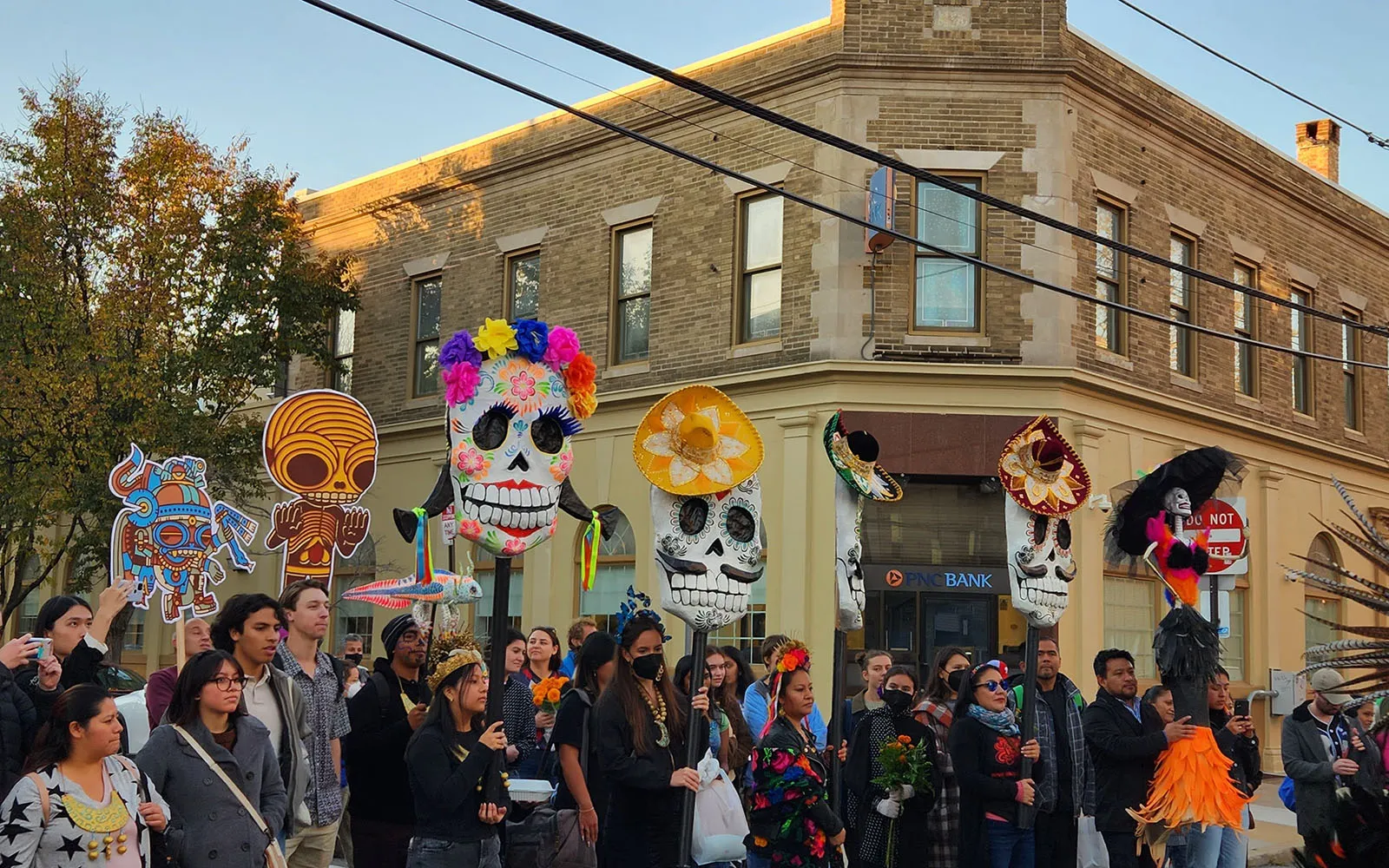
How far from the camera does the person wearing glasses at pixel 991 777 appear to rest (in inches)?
339

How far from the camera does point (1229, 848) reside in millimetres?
10398

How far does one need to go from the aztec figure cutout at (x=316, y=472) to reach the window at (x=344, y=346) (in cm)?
1259

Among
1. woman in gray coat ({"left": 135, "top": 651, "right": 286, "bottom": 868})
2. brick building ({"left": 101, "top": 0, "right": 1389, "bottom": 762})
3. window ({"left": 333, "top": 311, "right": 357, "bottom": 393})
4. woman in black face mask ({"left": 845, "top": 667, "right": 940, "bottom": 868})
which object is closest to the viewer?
woman in gray coat ({"left": 135, "top": 651, "right": 286, "bottom": 868})

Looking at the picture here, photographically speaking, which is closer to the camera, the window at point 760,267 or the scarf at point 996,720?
the scarf at point 996,720

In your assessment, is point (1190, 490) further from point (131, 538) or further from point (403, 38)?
point (131, 538)

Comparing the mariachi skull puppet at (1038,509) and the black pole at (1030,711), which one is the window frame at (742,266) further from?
the black pole at (1030,711)

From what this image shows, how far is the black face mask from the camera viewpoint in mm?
7480

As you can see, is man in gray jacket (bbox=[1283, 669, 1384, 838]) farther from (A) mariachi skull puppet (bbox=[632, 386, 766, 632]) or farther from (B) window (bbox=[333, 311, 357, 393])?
(B) window (bbox=[333, 311, 357, 393])

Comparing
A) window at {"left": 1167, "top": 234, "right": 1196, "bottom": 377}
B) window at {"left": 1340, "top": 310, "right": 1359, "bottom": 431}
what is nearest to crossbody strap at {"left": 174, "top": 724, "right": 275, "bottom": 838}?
window at {"left": 1167, "top": 234, "right": 1196, "bottom": 377}

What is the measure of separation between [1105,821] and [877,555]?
7.96 meters

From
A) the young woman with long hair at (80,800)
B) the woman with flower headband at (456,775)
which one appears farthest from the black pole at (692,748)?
the young woman with long hair at (80,800)

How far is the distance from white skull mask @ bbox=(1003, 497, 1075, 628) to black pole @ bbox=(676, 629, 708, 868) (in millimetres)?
2628

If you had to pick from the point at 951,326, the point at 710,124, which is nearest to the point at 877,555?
the point at 951,326

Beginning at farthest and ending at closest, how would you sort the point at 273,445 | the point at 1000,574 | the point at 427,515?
the point at 1000,574
the point at 273,445
the point at 427,515
